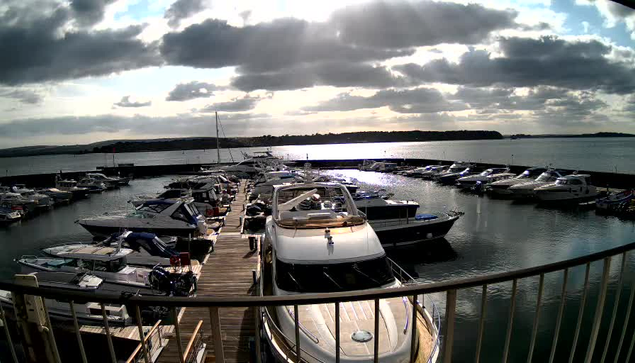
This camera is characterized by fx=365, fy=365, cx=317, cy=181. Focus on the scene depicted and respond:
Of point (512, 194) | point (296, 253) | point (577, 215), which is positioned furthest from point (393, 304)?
point (512, 194)

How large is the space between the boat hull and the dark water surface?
67 cm

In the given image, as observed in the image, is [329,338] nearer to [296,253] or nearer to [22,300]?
[296,253]

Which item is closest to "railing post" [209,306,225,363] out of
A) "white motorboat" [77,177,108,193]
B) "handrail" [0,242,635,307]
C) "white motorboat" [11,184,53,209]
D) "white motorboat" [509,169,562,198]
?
"handrail" [0,242,635,307]

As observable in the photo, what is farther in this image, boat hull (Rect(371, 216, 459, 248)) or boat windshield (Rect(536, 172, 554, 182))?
boat windshield (Rect(536, 172, 554, 182))

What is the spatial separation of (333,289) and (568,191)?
36.4 meters

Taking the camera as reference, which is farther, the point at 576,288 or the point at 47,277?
the point at 576,288

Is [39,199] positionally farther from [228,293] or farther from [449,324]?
[449,324]

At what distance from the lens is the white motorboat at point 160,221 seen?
21953mm

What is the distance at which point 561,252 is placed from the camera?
2119 centimetres

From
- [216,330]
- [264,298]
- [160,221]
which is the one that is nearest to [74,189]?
[160,221]

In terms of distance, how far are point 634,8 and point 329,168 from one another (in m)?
79.0

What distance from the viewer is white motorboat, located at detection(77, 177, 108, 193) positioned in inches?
1951

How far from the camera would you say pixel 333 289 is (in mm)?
7078

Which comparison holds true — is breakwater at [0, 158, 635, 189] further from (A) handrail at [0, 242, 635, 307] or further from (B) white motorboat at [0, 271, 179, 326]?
(A) handrail at [0, 242, 635, 307]
